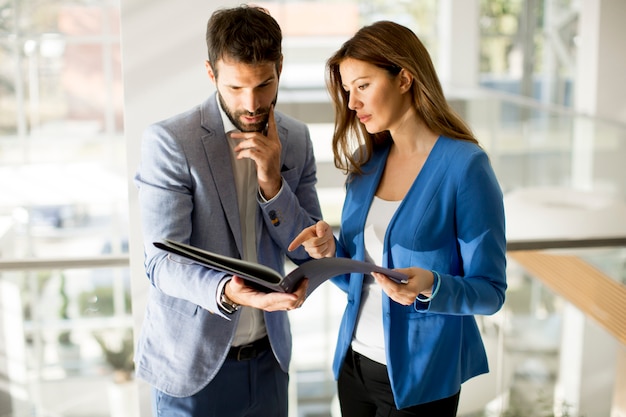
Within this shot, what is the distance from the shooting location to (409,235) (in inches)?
67.1

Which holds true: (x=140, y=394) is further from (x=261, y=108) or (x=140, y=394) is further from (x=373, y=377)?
(x=261, y=108)

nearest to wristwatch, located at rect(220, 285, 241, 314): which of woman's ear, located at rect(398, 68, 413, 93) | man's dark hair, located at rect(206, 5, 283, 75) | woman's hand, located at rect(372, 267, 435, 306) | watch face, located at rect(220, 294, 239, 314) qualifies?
watch face, located at rect(220, 294, 239, 314)

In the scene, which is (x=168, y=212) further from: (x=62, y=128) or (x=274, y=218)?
(x=62, y=128)

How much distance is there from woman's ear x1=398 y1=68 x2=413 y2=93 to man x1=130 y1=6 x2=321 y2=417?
266 mm

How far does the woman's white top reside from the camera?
1.78 meters

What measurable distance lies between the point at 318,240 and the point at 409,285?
263 mm

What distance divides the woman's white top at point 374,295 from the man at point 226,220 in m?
0.16

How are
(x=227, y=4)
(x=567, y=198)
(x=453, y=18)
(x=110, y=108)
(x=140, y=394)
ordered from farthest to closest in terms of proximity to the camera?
1. (x=453, y=18)
2. (x=110, y=108)
3. (x=567, y=198)
4. (x=140, y=394)
5. (x=227, y=4)

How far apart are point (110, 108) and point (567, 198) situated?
28.1 feet

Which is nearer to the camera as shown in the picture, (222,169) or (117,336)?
(222,169)

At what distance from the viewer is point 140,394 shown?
93.8 inches

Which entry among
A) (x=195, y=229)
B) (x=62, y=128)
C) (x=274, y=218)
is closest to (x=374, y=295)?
(x=274, y=218)

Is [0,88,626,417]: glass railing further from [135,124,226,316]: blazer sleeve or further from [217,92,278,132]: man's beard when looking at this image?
[217,92,278,132]: man's beard

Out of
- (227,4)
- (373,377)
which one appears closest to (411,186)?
(373,377)
